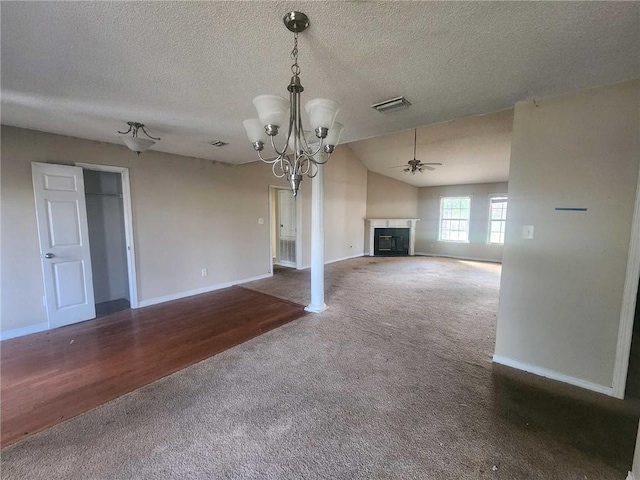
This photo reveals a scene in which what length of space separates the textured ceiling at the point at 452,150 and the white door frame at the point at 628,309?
3163mm

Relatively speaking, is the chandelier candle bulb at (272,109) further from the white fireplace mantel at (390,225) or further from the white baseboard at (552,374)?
the white fireplace mantel at (390,225)

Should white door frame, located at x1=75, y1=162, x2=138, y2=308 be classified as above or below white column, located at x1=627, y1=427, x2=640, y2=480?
above

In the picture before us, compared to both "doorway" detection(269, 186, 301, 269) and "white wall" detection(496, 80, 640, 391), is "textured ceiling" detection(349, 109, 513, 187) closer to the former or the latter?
"doorway" detection(269, 186, 301, 269)

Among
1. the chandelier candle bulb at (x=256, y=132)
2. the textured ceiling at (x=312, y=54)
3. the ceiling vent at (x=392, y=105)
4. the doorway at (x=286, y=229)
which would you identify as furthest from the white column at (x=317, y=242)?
the doorway at (x=286, y=229)

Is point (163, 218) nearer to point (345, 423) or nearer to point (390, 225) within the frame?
point (345, 423)

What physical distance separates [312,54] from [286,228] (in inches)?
207

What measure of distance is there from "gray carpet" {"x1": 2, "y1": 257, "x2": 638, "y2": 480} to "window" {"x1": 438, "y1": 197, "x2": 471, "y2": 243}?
5996mm

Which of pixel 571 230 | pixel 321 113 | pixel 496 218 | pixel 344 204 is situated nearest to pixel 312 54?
pixel 321 113

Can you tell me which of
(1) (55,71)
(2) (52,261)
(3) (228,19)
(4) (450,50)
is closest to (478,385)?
(4) (450,50)

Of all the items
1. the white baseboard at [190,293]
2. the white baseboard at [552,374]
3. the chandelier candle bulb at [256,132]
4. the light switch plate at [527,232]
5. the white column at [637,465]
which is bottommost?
the white baseboard at [552,374]

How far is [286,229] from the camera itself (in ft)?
21.8

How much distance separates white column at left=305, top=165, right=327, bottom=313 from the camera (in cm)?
348

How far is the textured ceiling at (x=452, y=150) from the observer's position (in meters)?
4.82

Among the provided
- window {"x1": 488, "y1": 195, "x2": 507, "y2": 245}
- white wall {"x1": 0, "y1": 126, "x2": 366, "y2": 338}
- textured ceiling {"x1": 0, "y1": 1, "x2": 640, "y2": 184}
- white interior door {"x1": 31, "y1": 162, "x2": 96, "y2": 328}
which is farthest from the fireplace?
white interior door {"x1": 31, "y1": 162, "x2": 96, "y2": 328}
